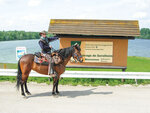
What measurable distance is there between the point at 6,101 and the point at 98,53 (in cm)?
575

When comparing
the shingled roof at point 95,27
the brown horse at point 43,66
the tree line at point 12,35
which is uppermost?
the tree line at point 12,35

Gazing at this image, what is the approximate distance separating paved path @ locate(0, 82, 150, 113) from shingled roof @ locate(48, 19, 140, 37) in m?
3.17

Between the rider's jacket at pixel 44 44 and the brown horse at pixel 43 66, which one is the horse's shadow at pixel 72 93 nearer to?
the brown horse at pixel 43 66

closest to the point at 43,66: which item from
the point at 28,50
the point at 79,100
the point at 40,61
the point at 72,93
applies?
the point at 40,61

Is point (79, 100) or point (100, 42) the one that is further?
point (100, 42)

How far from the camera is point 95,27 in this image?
10.1 m

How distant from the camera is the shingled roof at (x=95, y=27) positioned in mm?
9805

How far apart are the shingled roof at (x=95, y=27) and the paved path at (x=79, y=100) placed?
3.17 meters

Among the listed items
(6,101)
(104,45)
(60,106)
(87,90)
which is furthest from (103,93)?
(6,101)

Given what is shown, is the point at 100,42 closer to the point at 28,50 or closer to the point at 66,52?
the point at 66,52

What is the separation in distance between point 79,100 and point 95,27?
16.3ft

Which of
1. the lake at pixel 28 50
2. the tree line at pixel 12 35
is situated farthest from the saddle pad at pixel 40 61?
the tree line at pixel 12 35

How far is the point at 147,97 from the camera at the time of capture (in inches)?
288

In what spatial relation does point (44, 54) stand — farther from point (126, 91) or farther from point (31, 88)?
point (126, 91)
